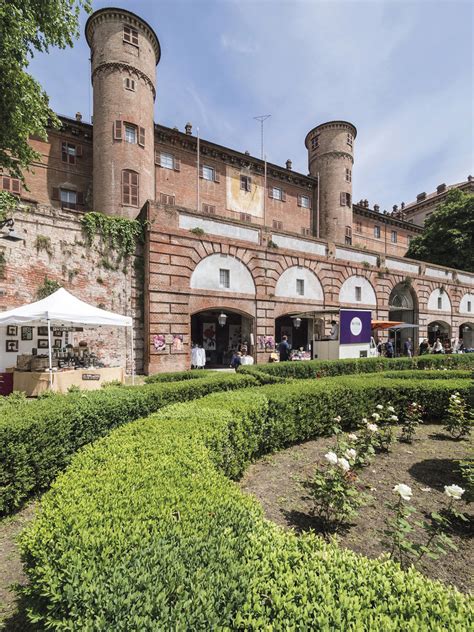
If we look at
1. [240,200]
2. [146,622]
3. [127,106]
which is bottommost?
[146,622]

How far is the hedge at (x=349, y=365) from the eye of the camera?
38.8 feet

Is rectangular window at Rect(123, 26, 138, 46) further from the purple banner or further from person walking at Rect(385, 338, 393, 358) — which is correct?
person walking at Rect(385, 338, 393, 358)

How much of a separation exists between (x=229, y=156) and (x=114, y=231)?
52.0 ft

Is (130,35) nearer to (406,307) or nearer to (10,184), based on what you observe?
(10,184)

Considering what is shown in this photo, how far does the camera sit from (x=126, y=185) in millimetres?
20203

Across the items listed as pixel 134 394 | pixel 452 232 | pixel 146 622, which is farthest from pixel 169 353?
pixel 452 232

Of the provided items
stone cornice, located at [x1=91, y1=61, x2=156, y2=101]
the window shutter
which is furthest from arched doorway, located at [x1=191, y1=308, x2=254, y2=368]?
stone cornice, located at [x1=91, y1=61, x2=156, y2=101]

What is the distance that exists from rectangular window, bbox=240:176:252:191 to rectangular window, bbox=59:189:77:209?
13532 mm

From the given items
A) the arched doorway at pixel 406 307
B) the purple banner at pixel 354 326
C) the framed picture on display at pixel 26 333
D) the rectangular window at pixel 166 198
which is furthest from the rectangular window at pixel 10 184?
the arched doorway at pixel 406 307

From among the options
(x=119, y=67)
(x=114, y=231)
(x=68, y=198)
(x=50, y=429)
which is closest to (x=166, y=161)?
(x=119, y=67)

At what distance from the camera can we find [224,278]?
17.9m

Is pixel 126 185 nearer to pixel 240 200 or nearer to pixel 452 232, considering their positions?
pixel 240 200

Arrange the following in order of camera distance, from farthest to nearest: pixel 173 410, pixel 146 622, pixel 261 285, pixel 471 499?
pixel 261 285
pixel 173 410
pixel 471 499
pixel 146 622

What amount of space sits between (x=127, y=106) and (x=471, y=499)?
24703 mm
